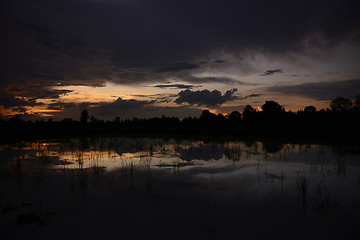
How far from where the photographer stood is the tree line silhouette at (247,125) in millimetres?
35594

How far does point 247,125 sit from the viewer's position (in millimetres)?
58250

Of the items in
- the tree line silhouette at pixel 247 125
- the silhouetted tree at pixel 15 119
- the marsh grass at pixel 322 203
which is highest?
the silhouetted tree at pixel 15 119

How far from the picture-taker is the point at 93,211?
19.5 feet

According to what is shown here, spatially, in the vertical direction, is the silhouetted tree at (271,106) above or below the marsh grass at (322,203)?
above

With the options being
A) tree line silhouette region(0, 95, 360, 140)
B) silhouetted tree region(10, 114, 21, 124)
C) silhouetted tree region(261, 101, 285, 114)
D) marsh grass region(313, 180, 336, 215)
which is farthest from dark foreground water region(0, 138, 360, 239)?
silhouetted tree region(10, 114, 21, 124)

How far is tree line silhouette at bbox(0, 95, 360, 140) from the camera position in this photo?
1401 inches

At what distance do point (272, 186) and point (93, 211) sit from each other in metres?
6.15

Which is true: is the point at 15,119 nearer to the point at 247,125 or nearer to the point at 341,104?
the point at 247,125

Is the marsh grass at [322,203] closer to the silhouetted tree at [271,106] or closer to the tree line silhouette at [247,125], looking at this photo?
the tree line silhouette at [247,125]

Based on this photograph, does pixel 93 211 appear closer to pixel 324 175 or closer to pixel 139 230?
pixel 139 230

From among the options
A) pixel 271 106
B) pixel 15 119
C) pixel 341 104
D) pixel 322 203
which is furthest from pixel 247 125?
pixel 15 119

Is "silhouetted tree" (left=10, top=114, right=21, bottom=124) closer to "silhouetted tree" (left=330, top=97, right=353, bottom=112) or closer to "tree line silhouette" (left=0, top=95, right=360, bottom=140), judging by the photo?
"tree line silhouette" (left=0, top=95, right=360, bottom=140)

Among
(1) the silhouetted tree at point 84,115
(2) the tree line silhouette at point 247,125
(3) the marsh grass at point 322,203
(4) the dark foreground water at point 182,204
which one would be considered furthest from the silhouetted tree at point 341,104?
(1) the silhouetted tree at point 84,115

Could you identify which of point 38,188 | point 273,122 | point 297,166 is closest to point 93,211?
point 38,188
